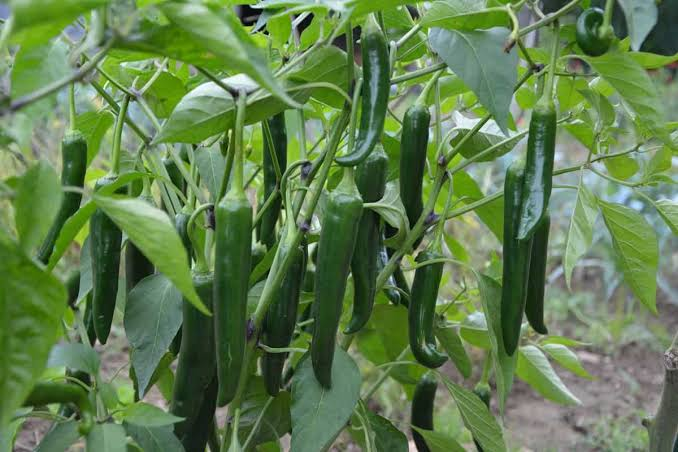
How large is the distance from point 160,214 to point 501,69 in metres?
0.40

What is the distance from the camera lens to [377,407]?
233cm

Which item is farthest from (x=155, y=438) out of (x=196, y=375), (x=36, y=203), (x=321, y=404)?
(x=36, y=203)

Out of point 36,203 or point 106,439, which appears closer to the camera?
point 36,203

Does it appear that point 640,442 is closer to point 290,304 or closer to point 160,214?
point 290,304

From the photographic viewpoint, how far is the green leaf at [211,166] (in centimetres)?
101

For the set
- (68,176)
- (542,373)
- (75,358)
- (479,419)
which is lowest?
(542,373)

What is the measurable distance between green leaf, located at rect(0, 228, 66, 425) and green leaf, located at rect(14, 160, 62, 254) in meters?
0.02

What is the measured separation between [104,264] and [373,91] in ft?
1.28

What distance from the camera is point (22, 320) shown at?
21.7 inches

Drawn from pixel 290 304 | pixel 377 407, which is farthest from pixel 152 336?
pixel 377 407

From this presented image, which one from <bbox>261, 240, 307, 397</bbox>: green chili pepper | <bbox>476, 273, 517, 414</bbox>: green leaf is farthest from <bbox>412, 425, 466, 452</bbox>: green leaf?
<bbox>261, 240, 307, 397</bbox>: green chili pepper

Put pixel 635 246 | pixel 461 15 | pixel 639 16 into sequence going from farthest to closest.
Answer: pixel 635 246 → pixel 461 15 → pixel 639 16

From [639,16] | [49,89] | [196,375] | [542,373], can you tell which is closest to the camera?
[49,89]

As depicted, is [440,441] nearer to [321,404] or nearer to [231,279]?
[321,404]
